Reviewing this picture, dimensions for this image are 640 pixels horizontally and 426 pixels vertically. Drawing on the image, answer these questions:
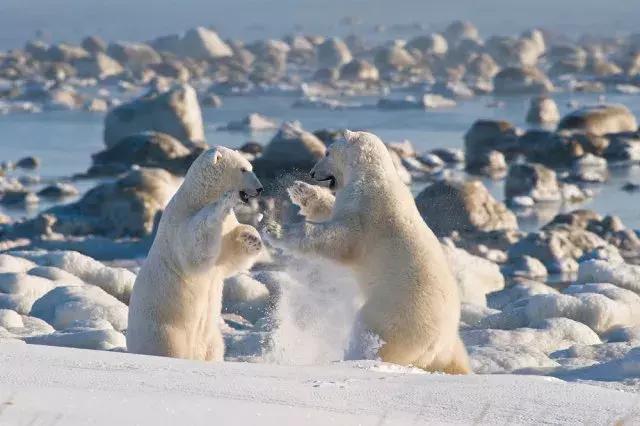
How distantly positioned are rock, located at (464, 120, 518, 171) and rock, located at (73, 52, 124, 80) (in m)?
34.0

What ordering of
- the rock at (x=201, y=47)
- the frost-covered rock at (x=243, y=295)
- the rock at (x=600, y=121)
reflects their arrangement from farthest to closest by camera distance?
the rock at (x=201, y=47), the rock at (x=600, y=121), the frost-covered rock at (x=243, y=295)

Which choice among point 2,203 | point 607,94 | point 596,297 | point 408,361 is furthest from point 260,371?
point 607,94

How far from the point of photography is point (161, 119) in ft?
123

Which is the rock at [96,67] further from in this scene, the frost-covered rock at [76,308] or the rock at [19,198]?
the frost-covered rock at [76,308]

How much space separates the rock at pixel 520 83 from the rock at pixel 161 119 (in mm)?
21541

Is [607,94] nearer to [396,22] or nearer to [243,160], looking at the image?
[243,160]

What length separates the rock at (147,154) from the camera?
33.0 meters

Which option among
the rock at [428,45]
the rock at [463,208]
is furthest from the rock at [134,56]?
the rock at [463,208]

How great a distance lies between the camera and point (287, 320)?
859cm

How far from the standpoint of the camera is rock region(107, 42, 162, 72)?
73875 mm

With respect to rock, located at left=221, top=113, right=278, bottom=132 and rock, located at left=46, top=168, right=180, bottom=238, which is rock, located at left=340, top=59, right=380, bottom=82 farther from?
rock, located at left=46, top=168, right=180, bottom=238

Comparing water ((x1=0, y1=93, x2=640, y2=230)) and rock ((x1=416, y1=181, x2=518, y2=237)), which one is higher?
rock ((x1=416, y1=181, x2=518, y2=237))

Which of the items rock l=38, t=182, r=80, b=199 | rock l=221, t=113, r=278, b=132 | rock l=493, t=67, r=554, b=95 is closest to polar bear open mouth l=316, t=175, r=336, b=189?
rock l=38, t=182, r=80, b=199

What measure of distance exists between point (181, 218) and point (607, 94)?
48141 millimetres
